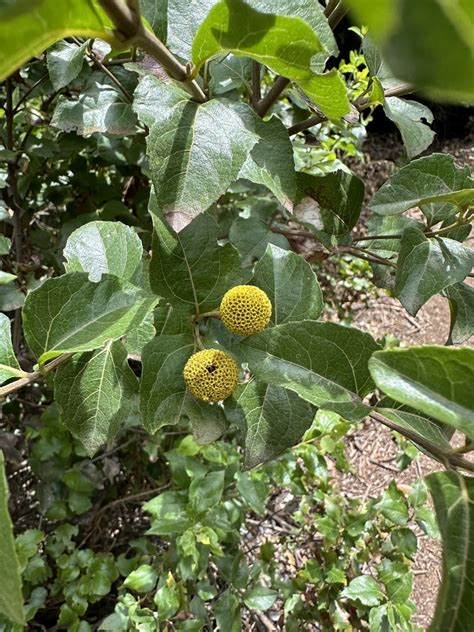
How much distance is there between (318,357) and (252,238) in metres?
0.44

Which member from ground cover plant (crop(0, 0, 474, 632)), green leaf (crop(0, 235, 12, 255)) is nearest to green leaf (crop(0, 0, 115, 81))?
ground cover plant (crop(0, 0, 474, 632))

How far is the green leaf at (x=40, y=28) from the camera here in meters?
0.29

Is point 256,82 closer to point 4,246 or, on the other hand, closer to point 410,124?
point 410,124

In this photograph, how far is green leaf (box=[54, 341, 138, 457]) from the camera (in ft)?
2.13

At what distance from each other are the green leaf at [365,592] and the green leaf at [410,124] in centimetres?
86

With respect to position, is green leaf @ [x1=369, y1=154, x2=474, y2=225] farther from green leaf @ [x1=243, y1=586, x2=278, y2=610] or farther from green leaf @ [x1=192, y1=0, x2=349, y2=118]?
green leaf @ [x1=243, y1=586, x2=278, y2=610]

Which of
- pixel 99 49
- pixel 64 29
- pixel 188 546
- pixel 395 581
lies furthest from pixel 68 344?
pixel 395 581

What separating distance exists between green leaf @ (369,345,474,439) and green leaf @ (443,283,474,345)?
42 centimetres

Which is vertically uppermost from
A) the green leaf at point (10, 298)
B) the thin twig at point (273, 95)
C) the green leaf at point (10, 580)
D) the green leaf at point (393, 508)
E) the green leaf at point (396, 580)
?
the green leaf at point (10, 580)

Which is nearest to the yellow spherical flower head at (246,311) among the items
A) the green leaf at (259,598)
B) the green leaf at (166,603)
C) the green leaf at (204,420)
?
the green leaf at (204,420)

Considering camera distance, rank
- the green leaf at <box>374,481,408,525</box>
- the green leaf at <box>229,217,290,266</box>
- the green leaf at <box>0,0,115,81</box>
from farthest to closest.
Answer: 1. the green leaf at <box>374,481,408,525</box>
2. the green leaf at <box>229,217,290,266</box>
3. the green leaf at <box>0,0,115,81</box>

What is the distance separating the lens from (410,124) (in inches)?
30.1

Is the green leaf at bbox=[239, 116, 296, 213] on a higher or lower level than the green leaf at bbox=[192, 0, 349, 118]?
lower

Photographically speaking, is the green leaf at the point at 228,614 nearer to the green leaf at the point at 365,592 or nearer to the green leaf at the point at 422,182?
the green leaf at the point at 365,592
